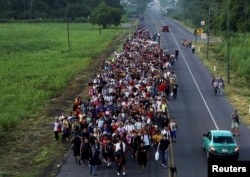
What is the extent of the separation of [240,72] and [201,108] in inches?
721

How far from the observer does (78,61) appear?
61906 mm

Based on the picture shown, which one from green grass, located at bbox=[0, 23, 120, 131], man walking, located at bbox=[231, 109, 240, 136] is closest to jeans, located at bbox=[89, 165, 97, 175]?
man walking, located at bbox=[231, 109, 240, 136]

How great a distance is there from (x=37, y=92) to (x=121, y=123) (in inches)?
692

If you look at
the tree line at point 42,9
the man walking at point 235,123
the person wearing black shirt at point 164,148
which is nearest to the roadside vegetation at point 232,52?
→ the man walking at point 235,123

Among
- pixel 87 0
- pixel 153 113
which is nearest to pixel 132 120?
pixel 153 113

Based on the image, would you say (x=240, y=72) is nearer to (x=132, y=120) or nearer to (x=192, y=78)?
(x=192, y=78)

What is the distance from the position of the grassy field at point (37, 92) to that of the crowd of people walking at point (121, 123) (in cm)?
153

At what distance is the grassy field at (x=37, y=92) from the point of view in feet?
82.3

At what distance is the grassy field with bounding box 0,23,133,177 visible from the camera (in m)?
25.1

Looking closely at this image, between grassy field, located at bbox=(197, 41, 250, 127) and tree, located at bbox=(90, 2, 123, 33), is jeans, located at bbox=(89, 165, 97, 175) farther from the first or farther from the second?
tree, located at bbox=(90, 2, 123, 33)

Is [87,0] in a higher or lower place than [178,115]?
higher

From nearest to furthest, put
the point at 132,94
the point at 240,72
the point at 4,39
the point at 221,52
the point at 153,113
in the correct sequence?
Answer: 1. the point at 153,113
2. the point at 132,94
3. the point at 240,72
4. the point at 221,52
5. the point at 4,39

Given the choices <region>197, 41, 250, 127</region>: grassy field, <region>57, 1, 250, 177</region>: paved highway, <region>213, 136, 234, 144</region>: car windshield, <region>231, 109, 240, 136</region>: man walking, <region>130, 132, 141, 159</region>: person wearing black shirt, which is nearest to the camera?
<region>57, 1, 250, 177</region>: paved highway

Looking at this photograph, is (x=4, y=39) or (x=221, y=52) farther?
(x=4, y=39)
